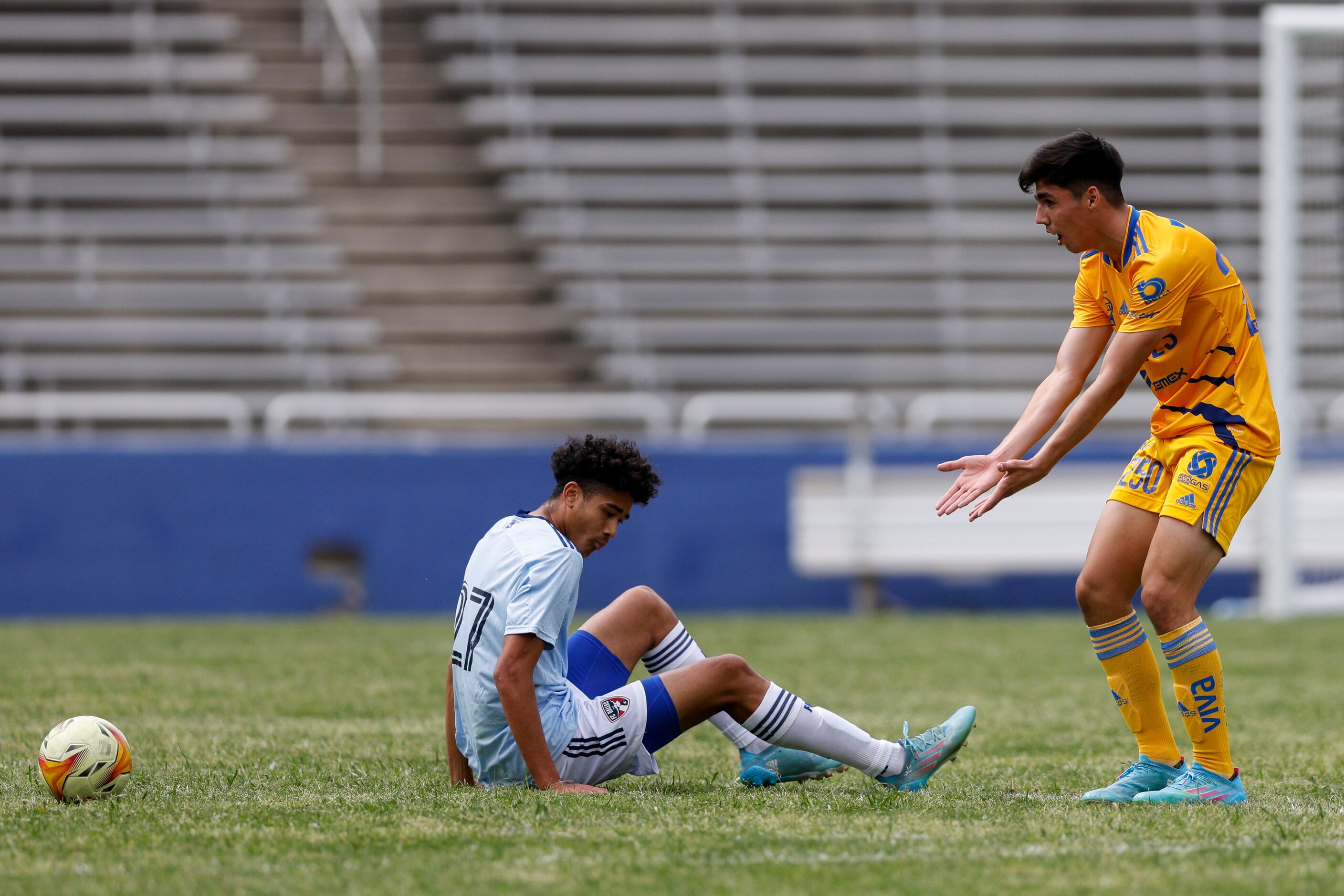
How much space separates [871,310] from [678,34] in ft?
14.0

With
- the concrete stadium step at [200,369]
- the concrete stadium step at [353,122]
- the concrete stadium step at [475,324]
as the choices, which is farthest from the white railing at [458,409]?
the concrete stadium step at [353,122]

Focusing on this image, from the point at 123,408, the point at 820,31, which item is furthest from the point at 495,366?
the point at 820,31

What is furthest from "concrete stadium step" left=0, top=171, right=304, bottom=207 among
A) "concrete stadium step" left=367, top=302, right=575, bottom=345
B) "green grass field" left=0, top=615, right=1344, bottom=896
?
"green grass field" left=0, top=615, right=1344, bottom=896

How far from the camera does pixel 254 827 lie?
177 inches

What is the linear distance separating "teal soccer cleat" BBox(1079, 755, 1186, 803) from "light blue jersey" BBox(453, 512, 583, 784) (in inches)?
64.4

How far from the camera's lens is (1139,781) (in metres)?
5.18

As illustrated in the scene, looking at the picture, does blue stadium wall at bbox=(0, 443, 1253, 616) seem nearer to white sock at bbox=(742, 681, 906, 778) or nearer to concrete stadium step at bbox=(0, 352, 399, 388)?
concrete stadium step at bbox=(0, 352, 399, 388)

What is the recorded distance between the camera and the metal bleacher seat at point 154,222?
16.1 m

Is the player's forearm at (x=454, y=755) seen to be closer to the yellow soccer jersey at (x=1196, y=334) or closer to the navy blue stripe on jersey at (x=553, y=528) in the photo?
the navy blue stripe on jersey at (x=553, y=528)

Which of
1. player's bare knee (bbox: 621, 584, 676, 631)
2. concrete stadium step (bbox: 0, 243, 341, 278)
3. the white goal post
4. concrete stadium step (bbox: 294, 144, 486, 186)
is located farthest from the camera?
concrete stadium step (bbox: 294, 144, 486, 186)

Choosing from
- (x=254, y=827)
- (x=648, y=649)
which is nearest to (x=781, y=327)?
(x=648, y=649)

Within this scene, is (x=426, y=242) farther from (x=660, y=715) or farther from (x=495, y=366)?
(x=660, y=715)

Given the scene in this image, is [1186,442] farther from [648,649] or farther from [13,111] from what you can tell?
[13,111]

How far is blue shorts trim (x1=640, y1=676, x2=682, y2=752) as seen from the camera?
515 cm
